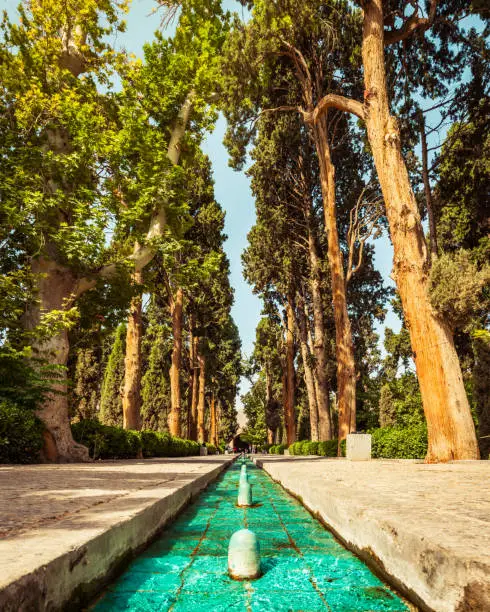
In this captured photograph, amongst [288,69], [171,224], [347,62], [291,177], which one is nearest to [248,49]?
[288,69]

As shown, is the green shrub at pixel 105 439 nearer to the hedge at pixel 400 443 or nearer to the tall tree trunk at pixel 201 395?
the hedge at pixel 400 443

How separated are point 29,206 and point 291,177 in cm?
1501

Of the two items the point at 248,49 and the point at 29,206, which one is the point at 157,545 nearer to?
the point at 29,206

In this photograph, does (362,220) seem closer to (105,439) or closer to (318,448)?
(318,448)

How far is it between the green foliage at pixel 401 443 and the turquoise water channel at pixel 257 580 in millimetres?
9034

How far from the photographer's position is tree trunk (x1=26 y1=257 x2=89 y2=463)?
972cm

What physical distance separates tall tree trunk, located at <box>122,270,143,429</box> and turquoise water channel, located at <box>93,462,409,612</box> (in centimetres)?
1078

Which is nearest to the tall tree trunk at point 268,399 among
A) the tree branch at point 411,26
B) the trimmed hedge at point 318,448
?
the trimmed hedge at point 318,448

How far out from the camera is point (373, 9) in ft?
35.2

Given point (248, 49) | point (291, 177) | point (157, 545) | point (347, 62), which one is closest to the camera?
point (157, 545)

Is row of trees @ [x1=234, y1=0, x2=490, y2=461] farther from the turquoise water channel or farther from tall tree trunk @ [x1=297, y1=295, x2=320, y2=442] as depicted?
the turquoise water channel

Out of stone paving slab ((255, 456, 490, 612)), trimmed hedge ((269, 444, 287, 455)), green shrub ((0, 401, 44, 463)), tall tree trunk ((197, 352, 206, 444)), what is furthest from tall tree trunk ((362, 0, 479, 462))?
trimmed hedge ((269, 444, 287, 455))

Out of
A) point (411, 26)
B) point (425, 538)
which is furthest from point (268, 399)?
point (425, 538)

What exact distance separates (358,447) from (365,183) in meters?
13.1
